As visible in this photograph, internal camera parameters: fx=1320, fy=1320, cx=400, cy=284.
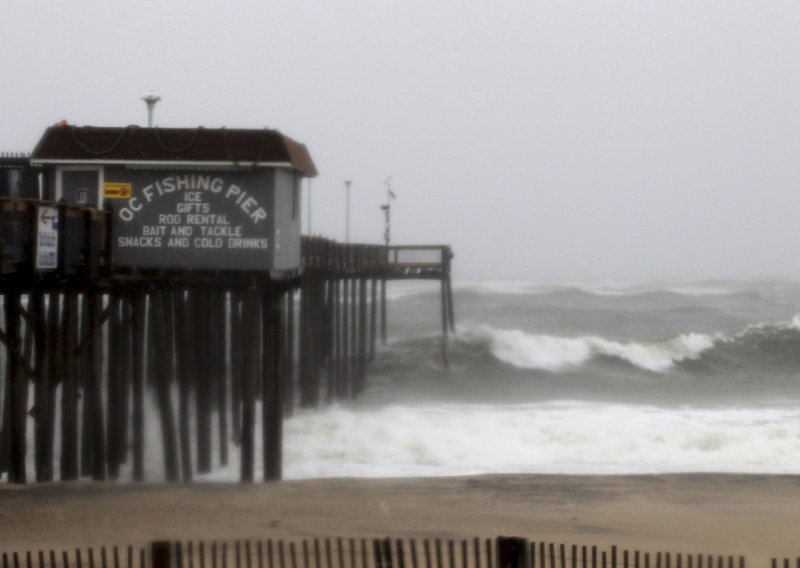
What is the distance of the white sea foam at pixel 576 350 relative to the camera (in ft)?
136

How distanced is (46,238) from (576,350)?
30792mm

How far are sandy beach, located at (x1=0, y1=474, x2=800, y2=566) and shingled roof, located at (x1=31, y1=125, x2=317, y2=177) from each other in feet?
13.6

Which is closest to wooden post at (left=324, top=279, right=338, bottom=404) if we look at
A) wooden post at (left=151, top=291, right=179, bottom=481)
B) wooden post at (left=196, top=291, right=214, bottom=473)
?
wooden post at (left=196, top=291, right=214, bottom=473)

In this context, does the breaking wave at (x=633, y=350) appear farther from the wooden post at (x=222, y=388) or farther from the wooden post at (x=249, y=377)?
the wooden post at (x=249, y=377)

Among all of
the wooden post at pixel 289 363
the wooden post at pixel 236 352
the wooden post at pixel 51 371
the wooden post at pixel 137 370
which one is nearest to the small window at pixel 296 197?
the wooden post at pixel 236 352

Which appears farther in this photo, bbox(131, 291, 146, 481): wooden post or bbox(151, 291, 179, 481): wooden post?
bbox(151, 291, 179, 481): wooden post

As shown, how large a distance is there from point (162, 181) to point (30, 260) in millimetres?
2991

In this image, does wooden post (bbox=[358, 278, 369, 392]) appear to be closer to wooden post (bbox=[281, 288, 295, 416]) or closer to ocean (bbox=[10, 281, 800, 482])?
ocean (bbox=[10, 281, 800, 482])

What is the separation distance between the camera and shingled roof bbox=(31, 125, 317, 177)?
55.3ft

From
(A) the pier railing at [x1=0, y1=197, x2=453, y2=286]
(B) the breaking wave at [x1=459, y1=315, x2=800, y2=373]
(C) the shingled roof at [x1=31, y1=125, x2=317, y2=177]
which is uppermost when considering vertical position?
(C) the shingled roof at [x1=31, y1=125, x2=317, y2=177]

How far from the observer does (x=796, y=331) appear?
155ft

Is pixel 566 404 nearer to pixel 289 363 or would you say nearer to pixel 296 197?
pixel 289 363

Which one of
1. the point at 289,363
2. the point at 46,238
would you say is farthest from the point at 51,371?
the point at 289,363

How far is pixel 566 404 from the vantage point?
2914 cm
